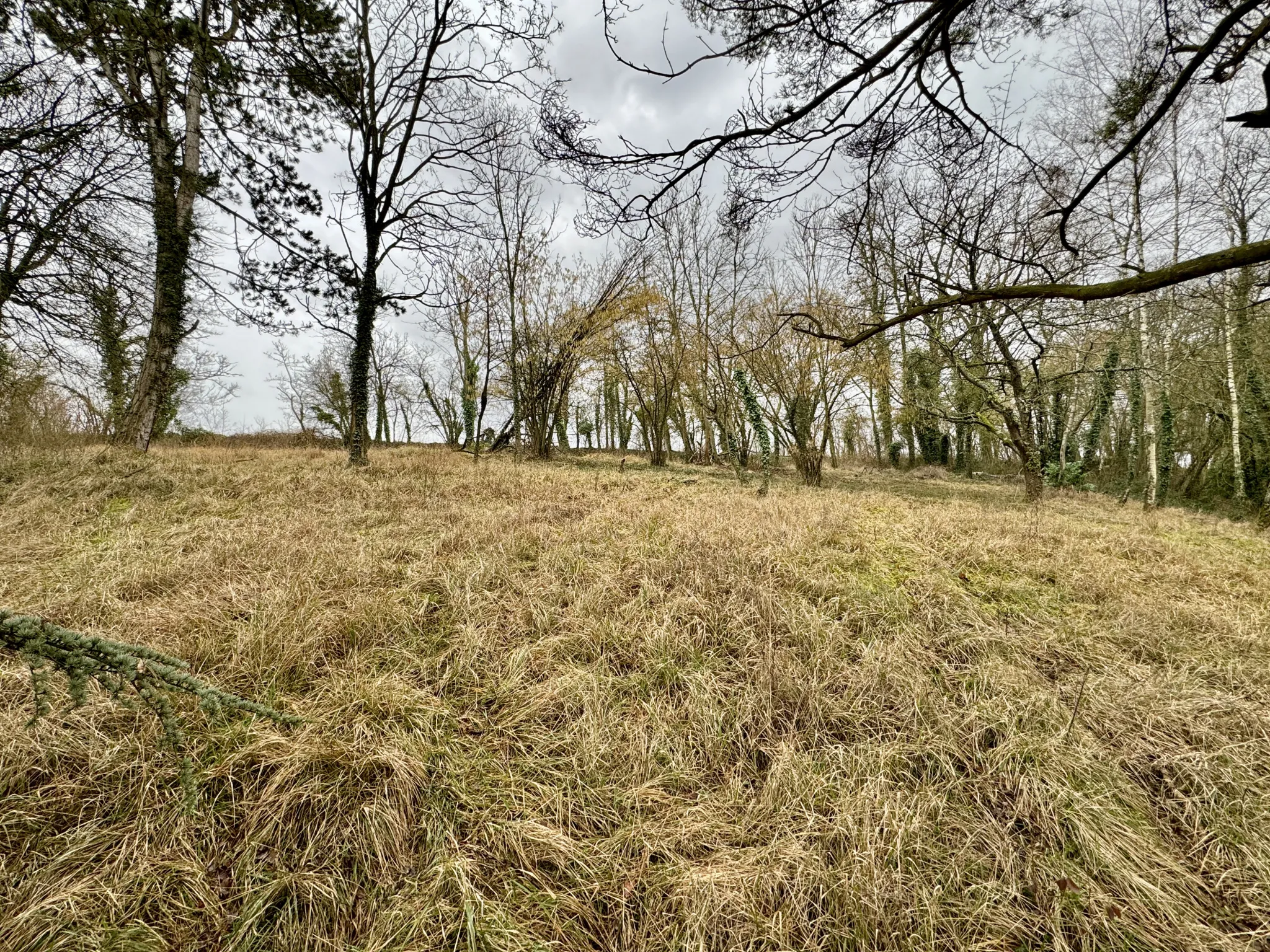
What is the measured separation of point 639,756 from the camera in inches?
81.0

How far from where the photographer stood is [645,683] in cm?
252

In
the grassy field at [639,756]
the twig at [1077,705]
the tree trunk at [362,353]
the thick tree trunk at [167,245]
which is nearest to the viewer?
the grassy field at [639,756]

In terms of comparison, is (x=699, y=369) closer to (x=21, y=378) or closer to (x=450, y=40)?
(x=450, y=40)

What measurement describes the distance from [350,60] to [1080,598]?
40.0ft

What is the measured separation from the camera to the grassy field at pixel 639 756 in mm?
1477

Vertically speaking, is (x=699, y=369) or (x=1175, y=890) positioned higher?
(x=699, y=369)

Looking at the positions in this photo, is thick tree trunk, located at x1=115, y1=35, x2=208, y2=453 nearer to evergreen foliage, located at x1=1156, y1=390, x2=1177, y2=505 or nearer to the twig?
the twig

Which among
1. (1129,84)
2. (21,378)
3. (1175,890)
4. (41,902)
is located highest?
(1129,84)

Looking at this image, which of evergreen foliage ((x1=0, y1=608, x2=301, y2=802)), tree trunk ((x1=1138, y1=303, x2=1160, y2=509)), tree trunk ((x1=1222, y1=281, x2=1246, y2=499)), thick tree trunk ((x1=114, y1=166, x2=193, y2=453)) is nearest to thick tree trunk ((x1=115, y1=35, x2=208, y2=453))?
thick tree trunk ((x1=114, y1=166, x2=193, y2=453))

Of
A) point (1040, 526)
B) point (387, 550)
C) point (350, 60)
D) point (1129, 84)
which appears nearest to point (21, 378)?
point (350, 60)

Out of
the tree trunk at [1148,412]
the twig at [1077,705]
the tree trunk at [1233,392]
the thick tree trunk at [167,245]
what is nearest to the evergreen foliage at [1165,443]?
the tree trunk at [1233,392]

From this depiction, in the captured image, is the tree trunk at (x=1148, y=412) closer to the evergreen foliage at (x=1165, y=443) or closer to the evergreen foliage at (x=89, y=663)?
the evergreen foliage at (x=1165, y=443)

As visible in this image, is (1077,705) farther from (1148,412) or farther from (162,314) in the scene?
(1148,412)

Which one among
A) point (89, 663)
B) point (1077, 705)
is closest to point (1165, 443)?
point (1077, 705)
